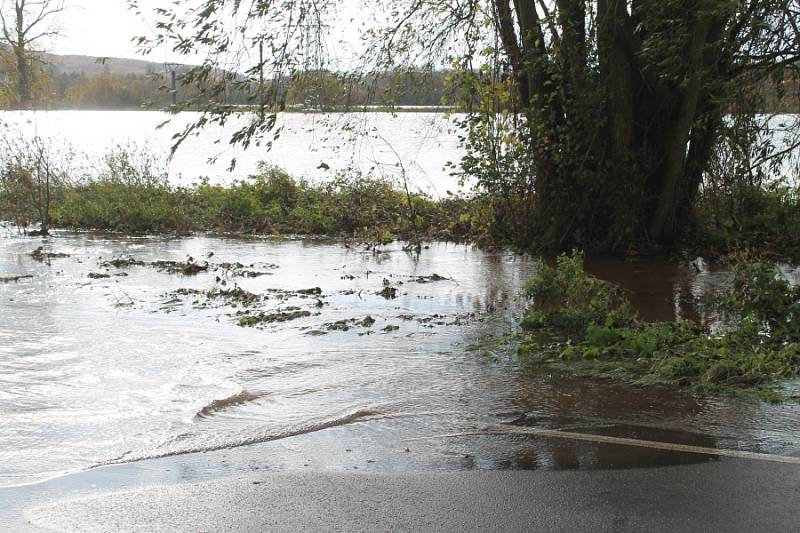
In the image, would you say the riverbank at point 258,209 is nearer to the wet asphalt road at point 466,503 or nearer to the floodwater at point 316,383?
the floodwater at point 316,383

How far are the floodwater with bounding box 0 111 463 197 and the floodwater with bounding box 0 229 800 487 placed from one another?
13.1ft

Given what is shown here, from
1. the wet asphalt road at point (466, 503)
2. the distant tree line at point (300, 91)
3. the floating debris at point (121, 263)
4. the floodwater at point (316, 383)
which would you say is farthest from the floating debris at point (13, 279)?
the wet asphalt road at point (466, 503)

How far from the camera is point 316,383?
27.3ft

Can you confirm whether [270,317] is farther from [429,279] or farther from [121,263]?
[121,263]

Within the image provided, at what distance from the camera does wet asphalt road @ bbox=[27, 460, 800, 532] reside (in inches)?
201

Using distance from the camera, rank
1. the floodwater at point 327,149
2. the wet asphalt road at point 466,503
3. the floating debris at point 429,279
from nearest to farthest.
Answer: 1. the wet asphalt road at point 466,503
2. the floating debris at point 429,279
3. the floodwater at point 327,149

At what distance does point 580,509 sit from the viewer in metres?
5.29

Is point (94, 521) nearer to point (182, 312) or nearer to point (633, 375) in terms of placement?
point (633, 375)

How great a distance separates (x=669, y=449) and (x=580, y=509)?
4.30ft

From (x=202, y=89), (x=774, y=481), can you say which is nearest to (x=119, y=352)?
(x=202, y=89)

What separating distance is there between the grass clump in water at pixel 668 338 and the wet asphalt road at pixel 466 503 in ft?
6.72

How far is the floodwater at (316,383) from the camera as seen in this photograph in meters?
6.49

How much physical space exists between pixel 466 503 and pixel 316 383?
3165 mm

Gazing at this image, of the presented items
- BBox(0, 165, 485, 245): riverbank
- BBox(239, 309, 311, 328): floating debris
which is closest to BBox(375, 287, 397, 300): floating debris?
BBox(239, 309, 311, 328): floating debris
